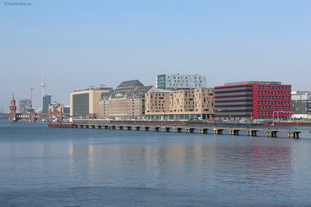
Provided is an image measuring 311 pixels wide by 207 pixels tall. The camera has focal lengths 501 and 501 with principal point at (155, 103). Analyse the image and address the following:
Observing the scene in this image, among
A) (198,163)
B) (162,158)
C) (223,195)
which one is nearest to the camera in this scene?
(223,195)

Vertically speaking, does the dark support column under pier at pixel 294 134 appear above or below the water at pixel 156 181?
above

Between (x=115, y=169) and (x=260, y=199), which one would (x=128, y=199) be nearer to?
(x=260, y=199)

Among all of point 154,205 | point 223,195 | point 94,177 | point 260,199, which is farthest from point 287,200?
point 94,177

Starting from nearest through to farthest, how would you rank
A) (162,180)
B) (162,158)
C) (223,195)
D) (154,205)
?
(154,205), (223,195), (162,180), (162,158)

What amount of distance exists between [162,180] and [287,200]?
1652 cm

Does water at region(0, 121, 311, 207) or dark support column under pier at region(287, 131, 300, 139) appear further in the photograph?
dark support column under pier at region(287, 131, 300, 139)

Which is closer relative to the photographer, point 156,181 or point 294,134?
point 156,181

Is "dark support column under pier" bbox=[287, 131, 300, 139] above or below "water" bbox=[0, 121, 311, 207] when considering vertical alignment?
above

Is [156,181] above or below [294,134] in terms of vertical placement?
below

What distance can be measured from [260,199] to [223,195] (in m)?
3.79

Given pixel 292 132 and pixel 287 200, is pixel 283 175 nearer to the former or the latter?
pixel 287 200

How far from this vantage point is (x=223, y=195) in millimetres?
49344

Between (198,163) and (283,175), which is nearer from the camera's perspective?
(283,175)

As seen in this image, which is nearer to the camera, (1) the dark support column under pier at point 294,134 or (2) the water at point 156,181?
(2) the water at point 156,181
